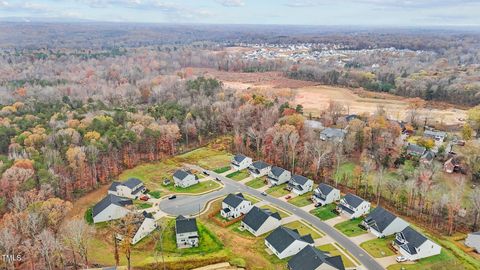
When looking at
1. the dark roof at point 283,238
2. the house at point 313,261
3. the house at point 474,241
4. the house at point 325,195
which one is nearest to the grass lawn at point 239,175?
the house at point 325,195

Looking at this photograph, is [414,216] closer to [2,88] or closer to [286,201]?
[286,201]

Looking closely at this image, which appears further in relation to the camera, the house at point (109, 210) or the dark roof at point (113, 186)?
the dark roof at point (113, 186)

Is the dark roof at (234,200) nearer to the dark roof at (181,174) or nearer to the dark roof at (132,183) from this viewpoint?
the dark roof at (181,174)

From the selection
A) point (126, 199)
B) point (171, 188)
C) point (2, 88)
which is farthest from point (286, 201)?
point (2, 88)

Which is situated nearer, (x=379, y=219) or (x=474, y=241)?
(x=474, y=241)

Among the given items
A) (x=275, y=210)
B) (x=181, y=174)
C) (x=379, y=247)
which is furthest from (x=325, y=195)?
(x=181, y=174)

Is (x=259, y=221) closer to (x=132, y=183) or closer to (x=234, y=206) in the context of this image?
(x=234, y=206)

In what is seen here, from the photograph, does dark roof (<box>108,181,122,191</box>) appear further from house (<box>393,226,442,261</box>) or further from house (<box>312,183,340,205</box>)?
house (<box>393,226,442,261</box>)

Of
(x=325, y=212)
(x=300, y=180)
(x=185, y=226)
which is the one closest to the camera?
(x=185, y=226)

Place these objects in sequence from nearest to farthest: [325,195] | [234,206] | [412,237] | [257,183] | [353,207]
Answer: [412,237], [353,207], [234,206], [325,195], [257,183]
